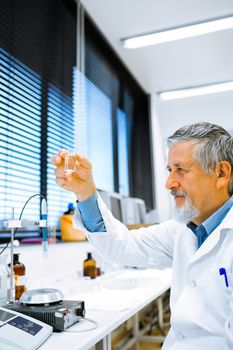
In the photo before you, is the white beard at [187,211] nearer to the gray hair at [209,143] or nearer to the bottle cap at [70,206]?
the gray hair at [209,143]

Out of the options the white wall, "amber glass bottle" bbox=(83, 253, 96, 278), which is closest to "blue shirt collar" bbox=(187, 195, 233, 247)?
"amber glass bottle" bbox=(83, 253, 96, 278)

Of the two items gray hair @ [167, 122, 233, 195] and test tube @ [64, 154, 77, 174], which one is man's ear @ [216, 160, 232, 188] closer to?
gray hair @ [167, 122, 233, 195]

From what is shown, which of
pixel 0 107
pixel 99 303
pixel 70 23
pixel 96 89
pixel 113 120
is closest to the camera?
pixel 99 303

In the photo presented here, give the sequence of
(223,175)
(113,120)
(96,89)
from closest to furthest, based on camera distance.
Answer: (223,175) → (96,89) → (113,120)

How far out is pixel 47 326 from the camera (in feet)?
3.43

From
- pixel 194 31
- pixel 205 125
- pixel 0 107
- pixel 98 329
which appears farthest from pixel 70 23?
pixel 98 329

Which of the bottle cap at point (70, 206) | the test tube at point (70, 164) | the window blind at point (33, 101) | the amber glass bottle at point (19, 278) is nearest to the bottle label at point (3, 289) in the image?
the amber glass bottle at point (19, 278)

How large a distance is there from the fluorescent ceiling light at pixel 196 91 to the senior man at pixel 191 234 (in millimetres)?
3076

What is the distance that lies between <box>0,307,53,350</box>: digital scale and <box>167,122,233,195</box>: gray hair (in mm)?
778

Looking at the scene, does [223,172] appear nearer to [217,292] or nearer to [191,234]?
[191,234]

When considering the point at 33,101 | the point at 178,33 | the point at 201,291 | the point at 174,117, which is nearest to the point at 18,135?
the point at 33,101

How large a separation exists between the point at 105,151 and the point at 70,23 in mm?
1229

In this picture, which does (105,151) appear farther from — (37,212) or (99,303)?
(99,303)

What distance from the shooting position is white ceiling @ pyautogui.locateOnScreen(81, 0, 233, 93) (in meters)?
2.94
